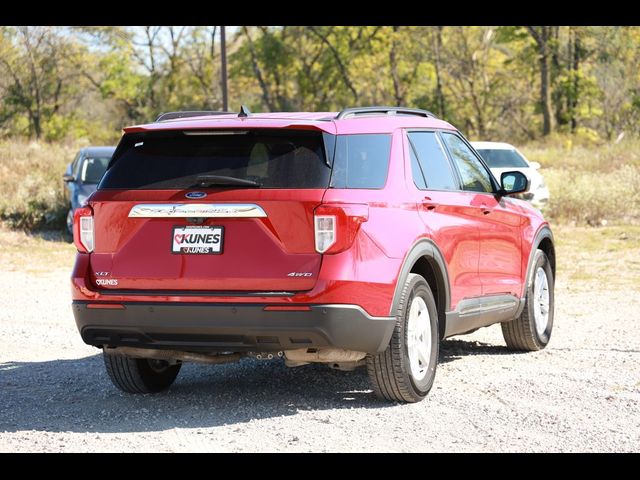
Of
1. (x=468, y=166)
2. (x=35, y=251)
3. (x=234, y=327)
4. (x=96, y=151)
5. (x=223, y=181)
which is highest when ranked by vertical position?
(x=223, y=181)

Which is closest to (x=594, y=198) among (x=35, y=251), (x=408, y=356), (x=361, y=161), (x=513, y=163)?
(x=513, y=163)

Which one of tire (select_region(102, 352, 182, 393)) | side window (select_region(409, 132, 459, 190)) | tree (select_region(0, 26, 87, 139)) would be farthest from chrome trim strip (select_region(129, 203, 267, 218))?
tree (select_region(0, 26, 87, 139))

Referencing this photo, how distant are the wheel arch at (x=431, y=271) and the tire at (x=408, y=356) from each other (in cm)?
9

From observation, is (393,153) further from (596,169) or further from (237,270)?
(596,169)

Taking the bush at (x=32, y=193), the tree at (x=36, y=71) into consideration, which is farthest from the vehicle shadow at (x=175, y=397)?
the tree at (x=36, y=71)

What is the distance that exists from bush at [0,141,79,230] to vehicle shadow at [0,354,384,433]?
1462 cm

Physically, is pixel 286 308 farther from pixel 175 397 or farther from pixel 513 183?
pixel 513 183

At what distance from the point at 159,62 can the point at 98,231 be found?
58.1 metres

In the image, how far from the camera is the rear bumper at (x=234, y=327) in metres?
6.08

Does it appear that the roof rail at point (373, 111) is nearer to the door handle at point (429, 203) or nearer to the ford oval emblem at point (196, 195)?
the door handle at point (429, 203)

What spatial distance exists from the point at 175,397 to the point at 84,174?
1487 cm

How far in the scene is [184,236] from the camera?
20.5 ft

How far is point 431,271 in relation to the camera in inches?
284
